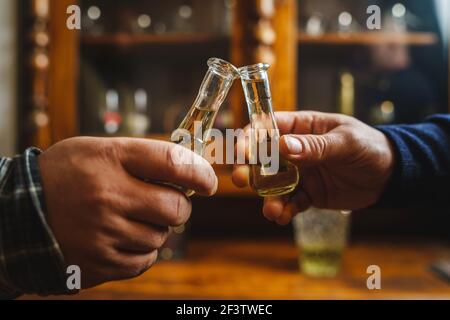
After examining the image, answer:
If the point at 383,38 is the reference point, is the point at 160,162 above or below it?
below

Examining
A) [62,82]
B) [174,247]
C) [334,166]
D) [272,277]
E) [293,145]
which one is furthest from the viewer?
[62,82]

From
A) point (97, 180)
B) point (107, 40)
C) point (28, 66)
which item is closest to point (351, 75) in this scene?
point (107, 40)

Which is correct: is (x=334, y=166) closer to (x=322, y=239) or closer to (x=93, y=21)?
(x=322, y=239)

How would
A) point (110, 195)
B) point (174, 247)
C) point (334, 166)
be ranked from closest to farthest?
1. point (110, 195)
2. point (334, 166)
3. point (174, 247)

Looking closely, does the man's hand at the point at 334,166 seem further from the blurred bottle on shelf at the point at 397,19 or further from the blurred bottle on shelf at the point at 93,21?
the blurred bottle on shelf at the point at 93,21

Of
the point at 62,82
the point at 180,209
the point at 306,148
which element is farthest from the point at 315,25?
the point at 180,209

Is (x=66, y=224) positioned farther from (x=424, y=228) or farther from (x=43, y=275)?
(x=424, y=228)

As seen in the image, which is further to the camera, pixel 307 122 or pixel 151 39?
pixel 151 39

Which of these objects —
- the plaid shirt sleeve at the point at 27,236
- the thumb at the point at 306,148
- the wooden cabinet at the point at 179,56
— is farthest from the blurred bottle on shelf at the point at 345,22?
the plaid shirt sleeve at the point at 27,236
